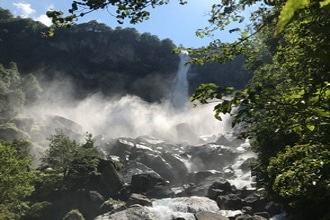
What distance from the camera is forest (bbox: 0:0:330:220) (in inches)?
130

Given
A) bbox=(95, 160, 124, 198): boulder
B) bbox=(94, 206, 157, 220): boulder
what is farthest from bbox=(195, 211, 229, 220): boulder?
bbox=(95, 160, 124, 198): boulder

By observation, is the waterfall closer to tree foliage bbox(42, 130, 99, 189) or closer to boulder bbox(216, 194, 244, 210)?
tree foliage bbox(42, 130, 99, 189)

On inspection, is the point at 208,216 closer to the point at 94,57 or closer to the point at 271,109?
the point at 271,109

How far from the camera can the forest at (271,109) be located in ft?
10.8

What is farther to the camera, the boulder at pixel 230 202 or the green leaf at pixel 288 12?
the boulder at pixel 230 202

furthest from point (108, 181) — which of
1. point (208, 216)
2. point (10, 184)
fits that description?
point (208, 216)

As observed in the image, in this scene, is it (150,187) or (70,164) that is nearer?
(70,164)

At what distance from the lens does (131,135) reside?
97.2m

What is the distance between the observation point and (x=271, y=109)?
351 cm

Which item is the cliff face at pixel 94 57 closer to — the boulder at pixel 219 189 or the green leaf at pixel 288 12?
the boulder at pixel 219 189

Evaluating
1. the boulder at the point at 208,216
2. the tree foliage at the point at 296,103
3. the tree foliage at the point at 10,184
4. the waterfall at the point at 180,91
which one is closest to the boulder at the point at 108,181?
the tree foliage at the point at 10,184

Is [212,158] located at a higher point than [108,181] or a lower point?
higher

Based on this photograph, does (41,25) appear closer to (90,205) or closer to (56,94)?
(56,94)

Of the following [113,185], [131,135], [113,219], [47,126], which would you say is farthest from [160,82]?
[113,219]
